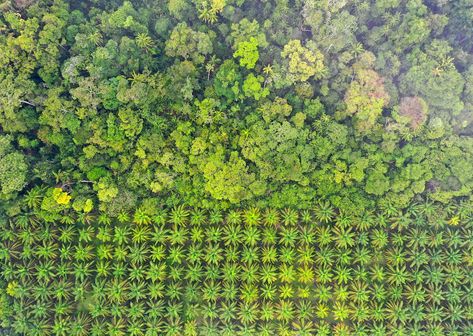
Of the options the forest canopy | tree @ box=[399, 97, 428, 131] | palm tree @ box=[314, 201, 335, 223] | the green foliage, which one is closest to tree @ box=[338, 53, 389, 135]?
the forest canopy

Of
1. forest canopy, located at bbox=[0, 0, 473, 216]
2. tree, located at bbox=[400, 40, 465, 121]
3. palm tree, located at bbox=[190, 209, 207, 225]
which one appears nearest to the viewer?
forest canopy, located at bbox=[0, 0, 473, 216]

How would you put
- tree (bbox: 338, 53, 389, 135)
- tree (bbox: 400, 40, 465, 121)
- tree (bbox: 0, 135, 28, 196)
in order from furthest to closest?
tree (bbox: 400, 40, 465, 121), tree (bbox: 338, 53, 389, 135), tree (bbox: 0, 135, 28, 196)

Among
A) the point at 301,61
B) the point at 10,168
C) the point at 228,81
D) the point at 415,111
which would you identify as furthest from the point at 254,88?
the point at 10,168

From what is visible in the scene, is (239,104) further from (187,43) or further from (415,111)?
(415,111)

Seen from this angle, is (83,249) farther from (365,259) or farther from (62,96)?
(365,259)

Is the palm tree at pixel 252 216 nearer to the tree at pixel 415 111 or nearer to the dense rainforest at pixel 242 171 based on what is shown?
the dense rainforest at pixel 242 171

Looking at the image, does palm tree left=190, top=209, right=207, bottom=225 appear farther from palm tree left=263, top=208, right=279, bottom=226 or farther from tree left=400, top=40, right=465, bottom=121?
tree left=400, top=40, right=465, bottom=121

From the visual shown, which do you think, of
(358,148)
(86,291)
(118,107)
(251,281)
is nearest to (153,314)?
(86,291)

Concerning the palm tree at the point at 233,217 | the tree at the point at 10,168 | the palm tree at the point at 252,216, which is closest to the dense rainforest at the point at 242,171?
the palm tree at the point at 233,217
